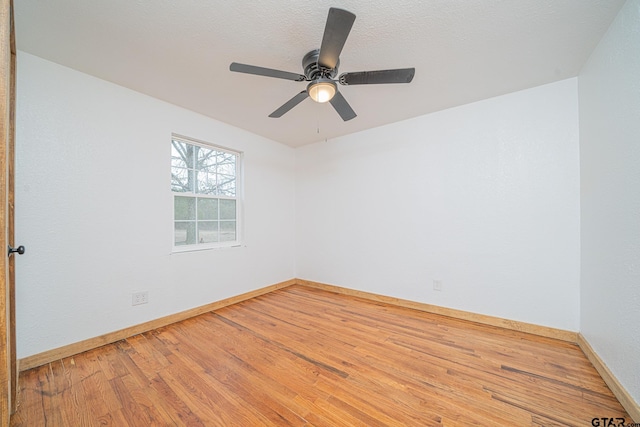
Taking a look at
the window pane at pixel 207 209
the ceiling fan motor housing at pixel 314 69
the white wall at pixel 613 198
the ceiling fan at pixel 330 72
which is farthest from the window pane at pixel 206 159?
the white wall at pixel 613 198

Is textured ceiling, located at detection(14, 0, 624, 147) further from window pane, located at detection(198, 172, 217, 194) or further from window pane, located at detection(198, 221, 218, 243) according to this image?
window pane, located at detection(198, 221, 218, 243)

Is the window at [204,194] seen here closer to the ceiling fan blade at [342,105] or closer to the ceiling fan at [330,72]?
the ceiling fan at [330,72]

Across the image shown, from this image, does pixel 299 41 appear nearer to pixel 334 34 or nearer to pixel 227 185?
pixel 334 34

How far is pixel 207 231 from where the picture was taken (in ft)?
10.4

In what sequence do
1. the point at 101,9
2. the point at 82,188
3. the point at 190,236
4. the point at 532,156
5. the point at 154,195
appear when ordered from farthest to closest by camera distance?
the point at 190,236, the point at 154,195, the point at 532,156, the point at 82,188, the point at 101,9

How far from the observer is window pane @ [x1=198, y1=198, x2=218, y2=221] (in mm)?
3100

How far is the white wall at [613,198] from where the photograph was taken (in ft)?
4.68

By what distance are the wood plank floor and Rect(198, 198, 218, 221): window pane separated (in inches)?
52.7

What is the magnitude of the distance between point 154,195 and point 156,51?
1.40 m

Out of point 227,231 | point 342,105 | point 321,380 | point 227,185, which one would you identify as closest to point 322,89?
point 342,105

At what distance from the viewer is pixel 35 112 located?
1921 millimetres

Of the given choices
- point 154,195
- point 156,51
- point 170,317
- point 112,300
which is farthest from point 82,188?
point 170,317

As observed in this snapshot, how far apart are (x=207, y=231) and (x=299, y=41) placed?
8.16ft

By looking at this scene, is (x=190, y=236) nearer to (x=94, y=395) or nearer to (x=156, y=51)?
(x=94, y=395)
